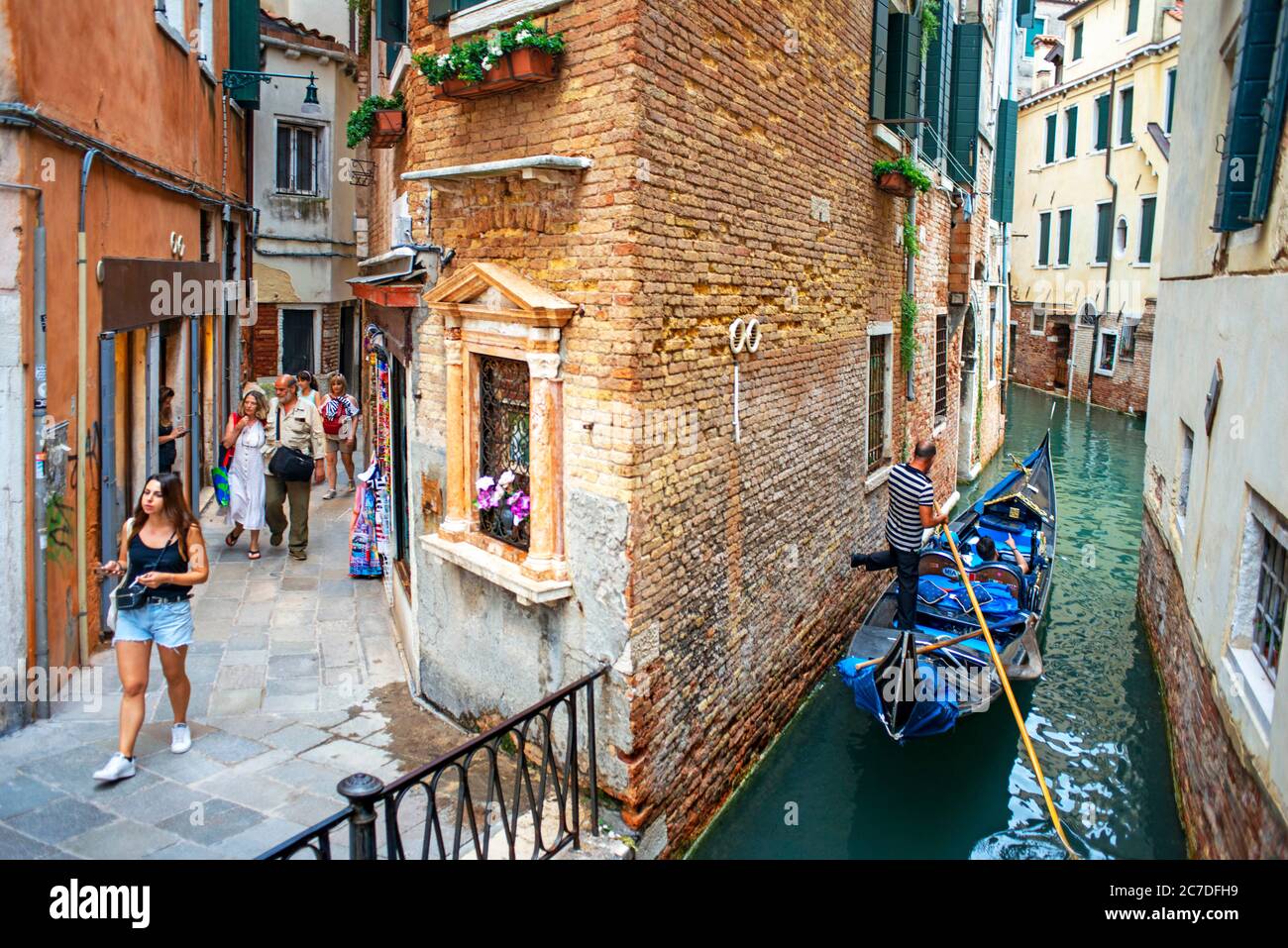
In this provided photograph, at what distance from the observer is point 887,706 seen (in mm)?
6422

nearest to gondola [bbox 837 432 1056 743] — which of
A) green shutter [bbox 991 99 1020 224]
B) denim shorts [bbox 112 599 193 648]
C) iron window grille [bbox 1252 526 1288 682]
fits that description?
iron window grille [bbox 1252 526 1288 682]

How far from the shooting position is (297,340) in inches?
593

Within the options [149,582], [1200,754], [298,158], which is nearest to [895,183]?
[1200,754]

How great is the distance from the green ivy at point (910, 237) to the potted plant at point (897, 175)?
3.78ft

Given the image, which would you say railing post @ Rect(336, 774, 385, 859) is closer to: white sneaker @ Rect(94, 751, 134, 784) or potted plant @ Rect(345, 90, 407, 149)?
white sneaker @ Rect(94, 751, 134, 784)

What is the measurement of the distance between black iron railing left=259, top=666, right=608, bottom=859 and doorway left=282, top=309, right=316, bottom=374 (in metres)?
10.7

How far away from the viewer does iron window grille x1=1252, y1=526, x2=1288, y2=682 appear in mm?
4754

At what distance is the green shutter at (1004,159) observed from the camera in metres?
15.4

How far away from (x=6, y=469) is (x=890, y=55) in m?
6.89

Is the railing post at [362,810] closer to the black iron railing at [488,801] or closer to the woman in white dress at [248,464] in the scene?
the black iron railing at [488,801]

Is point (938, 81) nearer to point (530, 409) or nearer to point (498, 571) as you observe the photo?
point (530, 409)

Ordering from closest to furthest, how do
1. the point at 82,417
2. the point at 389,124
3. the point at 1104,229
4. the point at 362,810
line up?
the point at 362,810 → the point at 82,417 → the point at 389,124 → the point at 1104,229

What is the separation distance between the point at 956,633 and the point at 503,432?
13.3 feet
